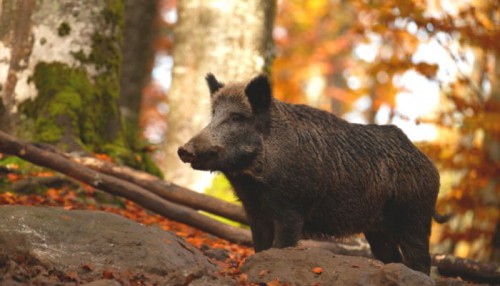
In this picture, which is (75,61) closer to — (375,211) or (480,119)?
(375,211)

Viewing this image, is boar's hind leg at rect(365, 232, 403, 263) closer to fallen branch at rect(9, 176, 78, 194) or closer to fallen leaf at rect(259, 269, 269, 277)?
fallen leaf at rect(259, 269, 269, 277)

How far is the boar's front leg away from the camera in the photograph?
6348 mm

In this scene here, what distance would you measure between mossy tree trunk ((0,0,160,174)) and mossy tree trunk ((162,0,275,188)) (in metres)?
1.79

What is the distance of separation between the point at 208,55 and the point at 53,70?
2.78m

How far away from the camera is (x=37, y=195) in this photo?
8.09 metres

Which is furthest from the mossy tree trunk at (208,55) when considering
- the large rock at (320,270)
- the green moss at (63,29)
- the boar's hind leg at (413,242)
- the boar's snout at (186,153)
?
the large rock at (320,270)

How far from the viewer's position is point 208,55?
11078 millimetres

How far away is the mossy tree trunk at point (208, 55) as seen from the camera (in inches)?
431

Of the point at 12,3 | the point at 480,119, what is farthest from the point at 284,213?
the point at 480,119

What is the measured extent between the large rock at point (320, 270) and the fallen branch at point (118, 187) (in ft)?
8.12

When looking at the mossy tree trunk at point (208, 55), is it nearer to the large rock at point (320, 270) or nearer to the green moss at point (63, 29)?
the green moss at point (63, 29)

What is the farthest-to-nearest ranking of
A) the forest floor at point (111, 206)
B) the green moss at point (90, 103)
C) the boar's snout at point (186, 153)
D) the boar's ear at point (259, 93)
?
the green moss at point (90, 103)
the forest floor at point (111, 206)
the boar's ear at point (259, 93)
the boar's snout at point (186, 153)

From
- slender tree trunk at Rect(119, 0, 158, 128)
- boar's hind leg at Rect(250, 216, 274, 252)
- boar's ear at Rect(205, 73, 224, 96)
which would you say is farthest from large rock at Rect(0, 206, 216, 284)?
slender tree trunk at Rect(119, 0, 158, 128)

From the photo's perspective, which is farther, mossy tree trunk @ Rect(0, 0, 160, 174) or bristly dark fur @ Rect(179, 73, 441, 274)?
mossy tree trunk @ Rect(0, 0, 160, 174)
